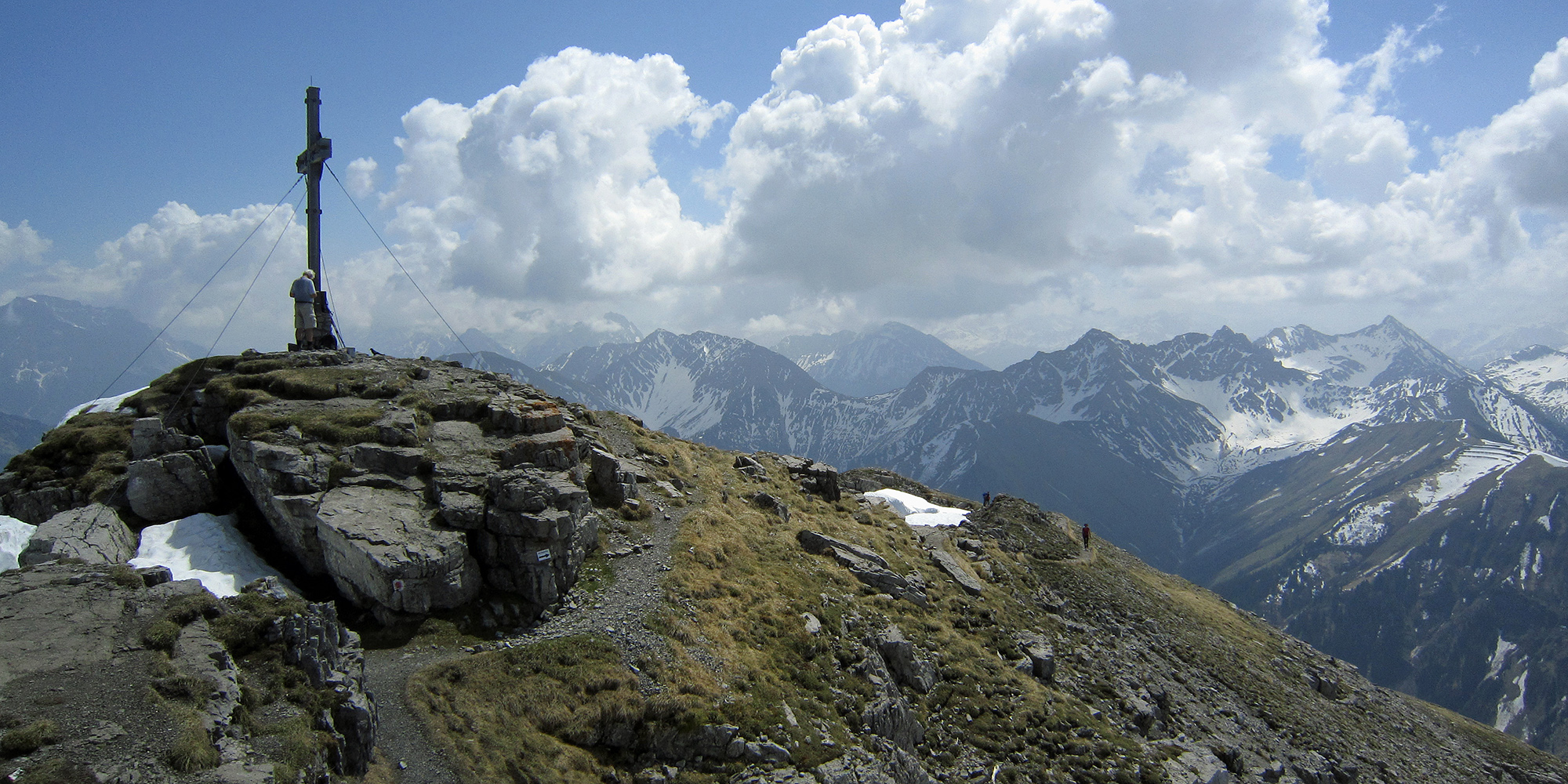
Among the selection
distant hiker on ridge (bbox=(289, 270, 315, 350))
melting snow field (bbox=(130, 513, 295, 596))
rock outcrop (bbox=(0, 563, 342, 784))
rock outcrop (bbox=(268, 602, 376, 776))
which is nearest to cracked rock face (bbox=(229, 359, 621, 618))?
melting snow field (bbox=(130, 513, 295, 596))

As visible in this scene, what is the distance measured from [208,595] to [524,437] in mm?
15867

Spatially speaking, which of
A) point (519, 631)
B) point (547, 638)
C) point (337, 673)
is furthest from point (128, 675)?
point (547, 638)

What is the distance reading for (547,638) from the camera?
26.4 metres

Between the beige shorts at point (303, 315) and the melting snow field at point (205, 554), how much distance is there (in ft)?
71.4

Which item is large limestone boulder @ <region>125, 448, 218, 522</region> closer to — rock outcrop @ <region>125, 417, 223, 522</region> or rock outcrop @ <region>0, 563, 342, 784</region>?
rock outcrop @ <region>125, 417, 223, 522</region>

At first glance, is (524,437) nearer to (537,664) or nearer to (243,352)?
(537,664)

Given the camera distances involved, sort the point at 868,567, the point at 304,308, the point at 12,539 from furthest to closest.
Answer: the point at 304,308, the point at 868,567, the point at 12,539

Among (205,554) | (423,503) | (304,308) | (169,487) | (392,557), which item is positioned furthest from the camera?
(304,308)

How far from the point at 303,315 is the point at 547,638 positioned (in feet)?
114

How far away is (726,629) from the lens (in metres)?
29.0

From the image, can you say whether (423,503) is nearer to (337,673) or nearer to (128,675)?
(337,673)

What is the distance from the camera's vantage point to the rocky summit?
18469 millimetres

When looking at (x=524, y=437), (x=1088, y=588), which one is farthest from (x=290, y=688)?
(x=1088, y=588)

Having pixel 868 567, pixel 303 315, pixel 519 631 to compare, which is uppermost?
pixel 303 315
